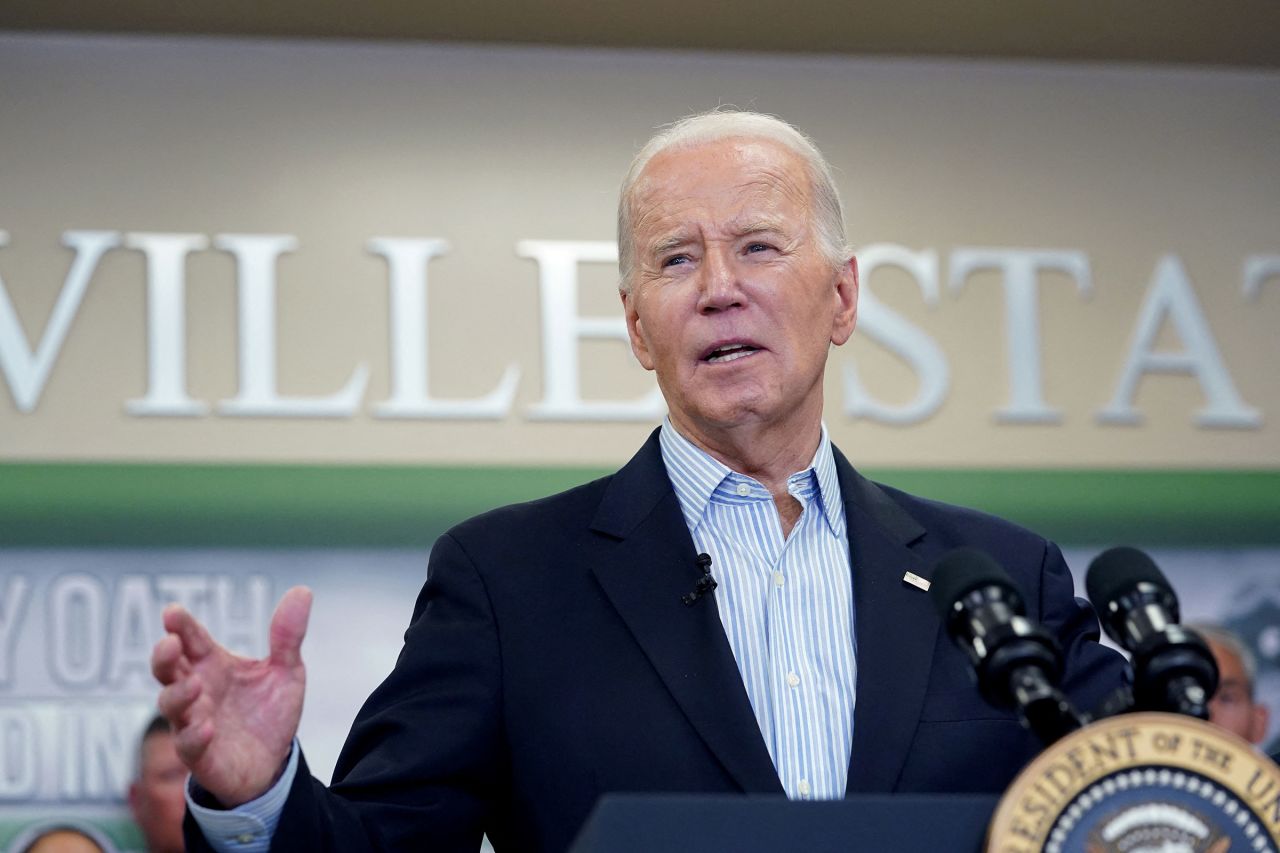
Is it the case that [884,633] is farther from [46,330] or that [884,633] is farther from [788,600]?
[46,330]

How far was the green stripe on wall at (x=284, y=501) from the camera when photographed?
14.5 ft

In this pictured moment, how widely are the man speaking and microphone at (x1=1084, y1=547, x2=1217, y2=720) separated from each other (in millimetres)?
490

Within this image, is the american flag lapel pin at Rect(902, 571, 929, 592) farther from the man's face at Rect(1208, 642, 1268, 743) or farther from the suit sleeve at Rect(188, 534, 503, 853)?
the man's face at Rect(1208, 642, 1268, 743)

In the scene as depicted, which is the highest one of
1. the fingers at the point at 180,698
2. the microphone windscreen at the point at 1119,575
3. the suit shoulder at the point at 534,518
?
the suit shoulder at the point at 534,518

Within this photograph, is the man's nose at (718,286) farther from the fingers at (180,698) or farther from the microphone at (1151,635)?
the fingers at (180,698)

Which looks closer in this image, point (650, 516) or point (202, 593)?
point (650, 516)

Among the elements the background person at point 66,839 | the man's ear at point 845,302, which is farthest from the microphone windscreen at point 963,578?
the background person at point 66,839

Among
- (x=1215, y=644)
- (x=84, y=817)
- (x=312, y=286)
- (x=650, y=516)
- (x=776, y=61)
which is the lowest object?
(x=84, y=817)

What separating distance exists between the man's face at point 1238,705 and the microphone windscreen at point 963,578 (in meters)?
3.54

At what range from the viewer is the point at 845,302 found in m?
2.39

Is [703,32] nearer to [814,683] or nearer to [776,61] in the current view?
[776,61]

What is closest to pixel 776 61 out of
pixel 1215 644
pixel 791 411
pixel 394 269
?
pixel 394 269

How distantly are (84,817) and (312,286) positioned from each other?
4.60ft

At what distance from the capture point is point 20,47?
4.74 meters
